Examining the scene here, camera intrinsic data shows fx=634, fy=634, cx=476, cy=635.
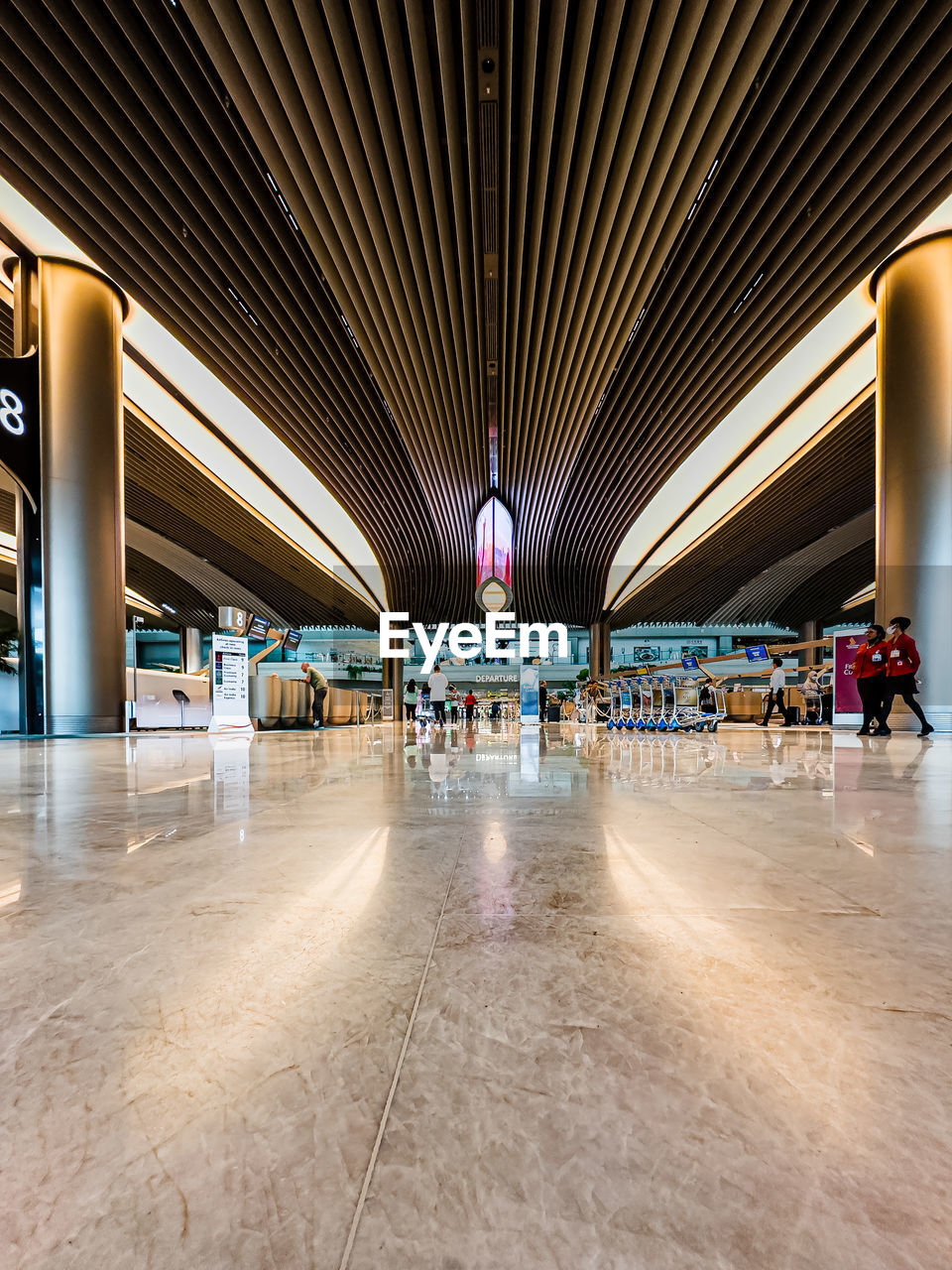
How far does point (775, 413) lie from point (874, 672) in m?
6.65

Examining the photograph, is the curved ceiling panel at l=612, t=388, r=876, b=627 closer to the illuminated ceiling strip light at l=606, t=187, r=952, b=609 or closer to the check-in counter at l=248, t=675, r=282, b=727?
the illuminated ceiling strip light at l=606, t=187, r=952, b=609

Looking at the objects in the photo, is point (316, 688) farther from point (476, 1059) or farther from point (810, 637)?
point (810, 637)

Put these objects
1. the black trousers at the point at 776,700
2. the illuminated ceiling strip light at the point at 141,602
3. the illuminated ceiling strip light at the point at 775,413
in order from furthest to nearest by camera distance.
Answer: the illuminated ceiling strip light at the point at 141,602
the black trousers at the point at 776,700
the illuminated ceiling strip light at the point at 775,413

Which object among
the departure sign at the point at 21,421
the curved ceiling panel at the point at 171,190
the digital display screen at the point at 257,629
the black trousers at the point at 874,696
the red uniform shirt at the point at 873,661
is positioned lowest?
the black trousers at the point at 874,696

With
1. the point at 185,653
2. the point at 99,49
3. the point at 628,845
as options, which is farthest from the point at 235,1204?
the point at 185,653

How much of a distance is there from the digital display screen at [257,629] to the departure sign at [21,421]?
3.79 metres

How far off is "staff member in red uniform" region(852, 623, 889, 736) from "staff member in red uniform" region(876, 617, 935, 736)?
2.4 inches

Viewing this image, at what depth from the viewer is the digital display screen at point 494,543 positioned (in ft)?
55.5

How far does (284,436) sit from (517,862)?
11751 mm

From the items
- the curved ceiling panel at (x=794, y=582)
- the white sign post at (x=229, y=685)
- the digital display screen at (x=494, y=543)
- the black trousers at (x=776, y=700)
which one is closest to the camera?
the white sign post at (x=229, y=685)

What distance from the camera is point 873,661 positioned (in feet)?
24.5

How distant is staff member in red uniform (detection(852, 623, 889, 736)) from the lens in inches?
290

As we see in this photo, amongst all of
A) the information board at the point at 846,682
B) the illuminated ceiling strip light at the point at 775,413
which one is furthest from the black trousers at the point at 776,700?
the illuminated ceiling strip light at the point at 775,413

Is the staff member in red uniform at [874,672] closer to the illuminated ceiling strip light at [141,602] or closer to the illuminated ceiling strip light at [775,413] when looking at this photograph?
the illuminated ceiling strip light at [775,413]
